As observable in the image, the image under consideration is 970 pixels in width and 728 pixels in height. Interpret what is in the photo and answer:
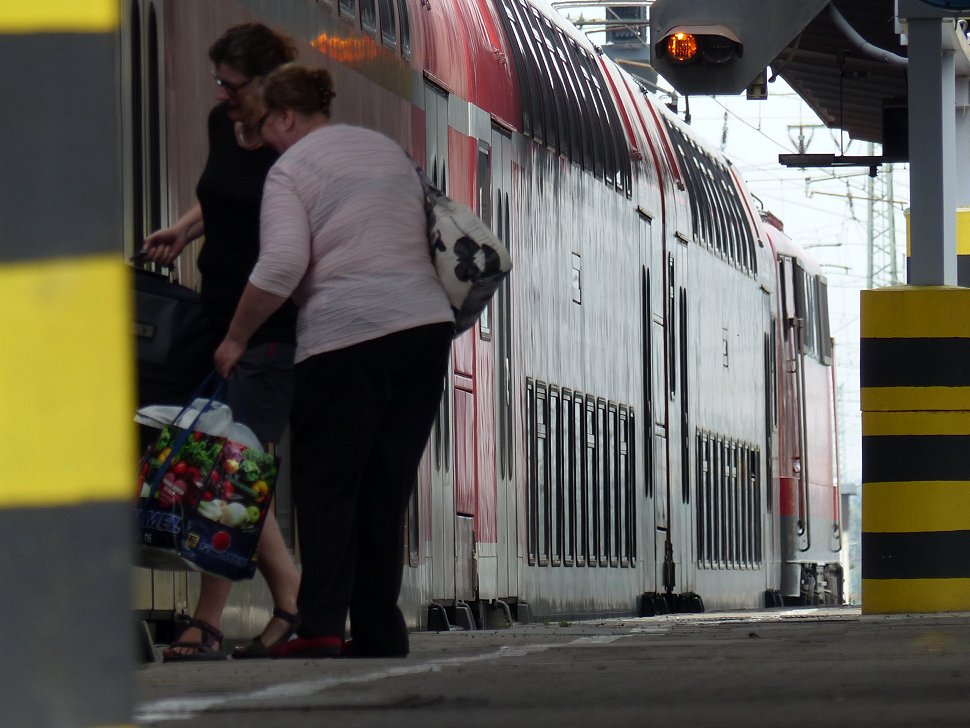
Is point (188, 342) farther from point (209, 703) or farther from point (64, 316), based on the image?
point (64, 316)

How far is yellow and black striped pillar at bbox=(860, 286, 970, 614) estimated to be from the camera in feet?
26.5

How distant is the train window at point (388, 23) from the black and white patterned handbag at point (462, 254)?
10.1 feet

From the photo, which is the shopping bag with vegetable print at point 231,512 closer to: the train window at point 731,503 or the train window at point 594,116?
the train window at point 594,116

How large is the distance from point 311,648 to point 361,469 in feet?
1.42

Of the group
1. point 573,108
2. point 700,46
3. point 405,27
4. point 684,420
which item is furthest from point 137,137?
point 684,420

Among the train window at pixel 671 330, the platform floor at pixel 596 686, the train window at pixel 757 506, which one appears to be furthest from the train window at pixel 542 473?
the train window at pixel 757 506

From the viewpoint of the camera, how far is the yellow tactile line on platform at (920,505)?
807 centimetres

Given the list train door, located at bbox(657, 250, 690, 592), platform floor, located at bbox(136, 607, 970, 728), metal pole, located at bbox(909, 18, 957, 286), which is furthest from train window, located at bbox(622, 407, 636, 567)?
platform floor, located at bbox(136, 607, 970, 728)

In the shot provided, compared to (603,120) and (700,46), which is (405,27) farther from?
(603,120)

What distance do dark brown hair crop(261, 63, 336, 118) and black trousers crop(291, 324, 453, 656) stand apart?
62 centimetres

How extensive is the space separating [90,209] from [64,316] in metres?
0.08

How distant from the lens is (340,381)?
508cm

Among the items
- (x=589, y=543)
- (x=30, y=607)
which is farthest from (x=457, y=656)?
(x=589, y=543)

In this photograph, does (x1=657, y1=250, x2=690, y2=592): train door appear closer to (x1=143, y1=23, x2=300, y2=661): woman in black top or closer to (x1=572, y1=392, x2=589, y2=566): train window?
(x1=572, y1=392, x2=589, y2=566): train window
